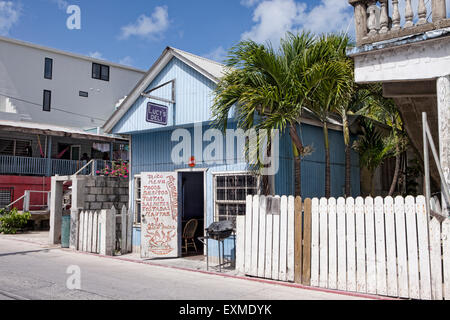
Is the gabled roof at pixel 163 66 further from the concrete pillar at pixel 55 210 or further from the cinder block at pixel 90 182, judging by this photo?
the concrete pillar at pixel 55 210

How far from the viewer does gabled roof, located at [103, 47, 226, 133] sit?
10589 millimetres

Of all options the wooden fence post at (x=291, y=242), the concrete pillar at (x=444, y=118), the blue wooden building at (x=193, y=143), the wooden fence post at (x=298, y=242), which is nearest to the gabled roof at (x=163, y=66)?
the blue wooden building at (x=193, y=143)

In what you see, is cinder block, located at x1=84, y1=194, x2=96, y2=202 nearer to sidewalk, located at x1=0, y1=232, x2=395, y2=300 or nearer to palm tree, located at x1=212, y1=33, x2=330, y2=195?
sidewalk, located at x1=0, y1=232, x2=395, y2=300

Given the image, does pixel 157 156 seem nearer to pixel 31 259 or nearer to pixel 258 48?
pixel 31 259

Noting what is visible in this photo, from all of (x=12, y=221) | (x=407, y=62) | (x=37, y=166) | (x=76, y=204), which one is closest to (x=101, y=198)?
(x=76, y=204)

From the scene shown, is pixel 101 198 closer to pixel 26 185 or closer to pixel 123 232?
pixel 123 232

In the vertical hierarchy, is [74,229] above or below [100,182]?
below

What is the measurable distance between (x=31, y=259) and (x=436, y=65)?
10512mm

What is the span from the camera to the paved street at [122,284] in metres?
6.83

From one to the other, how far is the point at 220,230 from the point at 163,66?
531 cm

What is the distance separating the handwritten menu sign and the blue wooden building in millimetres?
375

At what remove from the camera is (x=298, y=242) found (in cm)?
770

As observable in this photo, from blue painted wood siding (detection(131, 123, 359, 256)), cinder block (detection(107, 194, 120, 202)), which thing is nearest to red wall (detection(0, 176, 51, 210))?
cinder block (detection(107, 194, 120, 202))

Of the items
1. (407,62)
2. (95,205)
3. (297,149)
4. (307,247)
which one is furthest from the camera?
(95,205)
